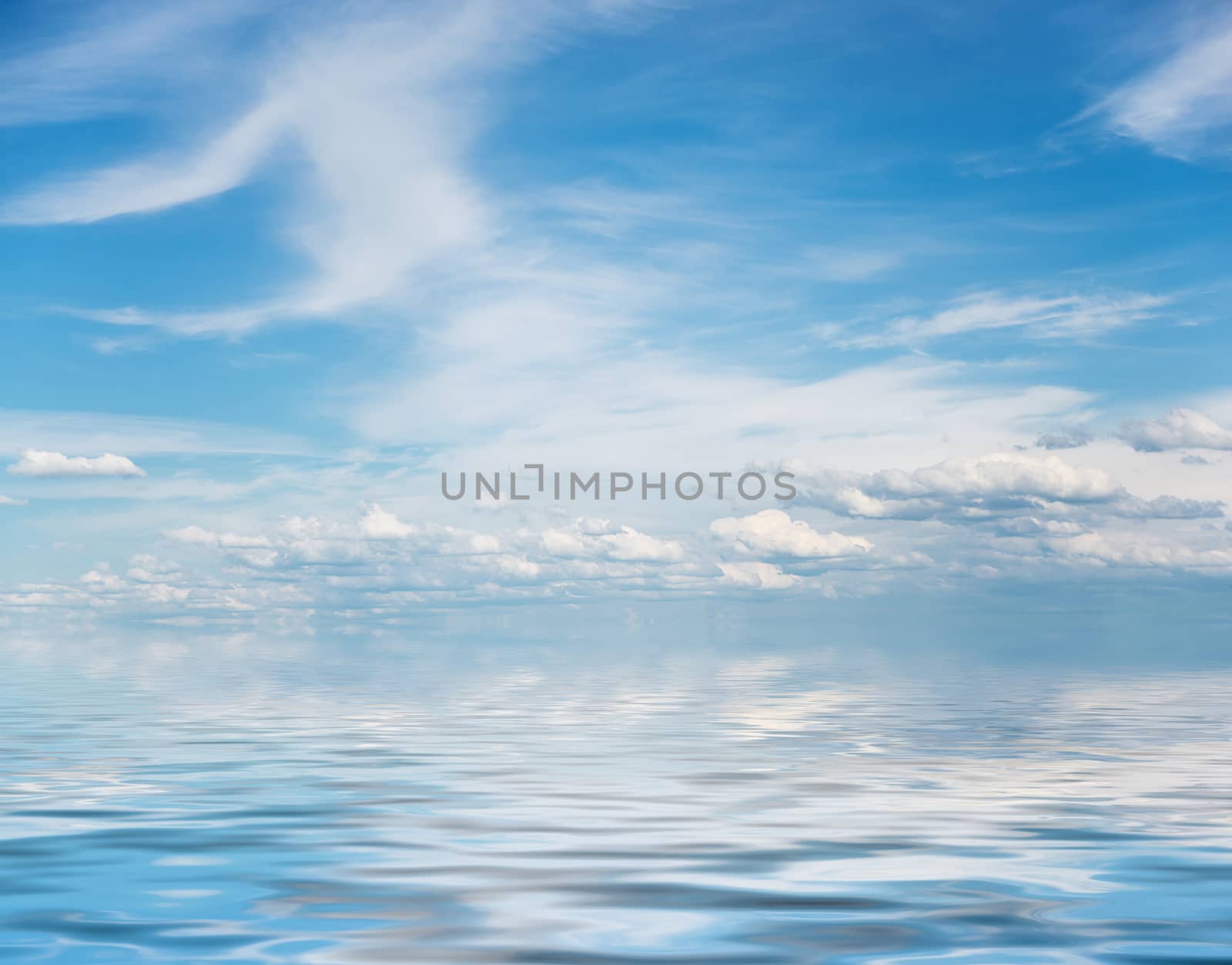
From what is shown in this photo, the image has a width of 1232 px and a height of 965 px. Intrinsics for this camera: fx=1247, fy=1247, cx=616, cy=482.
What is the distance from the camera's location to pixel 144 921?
45.6ft

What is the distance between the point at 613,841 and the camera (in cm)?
1916

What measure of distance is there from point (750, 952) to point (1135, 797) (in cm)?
1457

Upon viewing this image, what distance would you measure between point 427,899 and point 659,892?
2823 millimetres

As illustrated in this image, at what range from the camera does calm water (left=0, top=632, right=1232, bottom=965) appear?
1322cm

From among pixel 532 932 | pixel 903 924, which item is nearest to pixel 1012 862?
pixel 903 924

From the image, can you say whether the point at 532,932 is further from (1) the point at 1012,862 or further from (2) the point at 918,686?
(2) the point at 918,686

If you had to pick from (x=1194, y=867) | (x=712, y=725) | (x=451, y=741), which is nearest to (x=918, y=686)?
(x=712, y=725)

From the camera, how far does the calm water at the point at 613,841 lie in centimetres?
1322

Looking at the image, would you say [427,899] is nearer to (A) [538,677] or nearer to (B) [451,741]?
(B) [451,741]

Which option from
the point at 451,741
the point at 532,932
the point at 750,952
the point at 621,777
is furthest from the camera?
the point at 451,741

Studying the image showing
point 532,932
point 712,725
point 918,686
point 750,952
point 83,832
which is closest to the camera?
point 750,952

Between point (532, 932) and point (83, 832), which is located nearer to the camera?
point (532, 932)

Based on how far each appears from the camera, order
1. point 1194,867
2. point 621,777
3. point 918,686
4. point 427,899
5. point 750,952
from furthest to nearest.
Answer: point 918,686 < point 621,777 < point 1194,867 < point 427,899 < point 750,952

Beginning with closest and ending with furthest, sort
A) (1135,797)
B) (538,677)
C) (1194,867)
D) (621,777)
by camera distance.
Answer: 1. (1194,867)
2. (1135,797)
3. (621,777)
4. (538,677)
